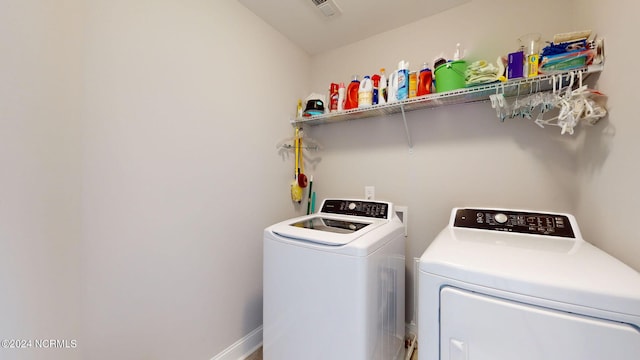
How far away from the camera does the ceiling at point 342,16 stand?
1698 millimetres

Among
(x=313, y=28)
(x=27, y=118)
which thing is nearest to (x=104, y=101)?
(x=27, y=118)

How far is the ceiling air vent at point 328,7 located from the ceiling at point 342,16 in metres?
0.01

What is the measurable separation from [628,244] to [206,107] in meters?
2.11

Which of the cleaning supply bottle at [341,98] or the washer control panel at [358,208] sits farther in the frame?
the cleaning supply bottle at [341,98]

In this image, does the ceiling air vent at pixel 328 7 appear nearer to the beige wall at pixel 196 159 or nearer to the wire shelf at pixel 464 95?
the beige wall at pixel 196 159

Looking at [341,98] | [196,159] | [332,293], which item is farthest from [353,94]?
[332,293]

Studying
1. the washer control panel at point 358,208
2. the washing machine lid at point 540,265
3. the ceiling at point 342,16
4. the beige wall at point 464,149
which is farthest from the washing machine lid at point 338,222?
the ceiling at point 342,16

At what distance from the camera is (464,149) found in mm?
1683

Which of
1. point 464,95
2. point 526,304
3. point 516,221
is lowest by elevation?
point 526,304

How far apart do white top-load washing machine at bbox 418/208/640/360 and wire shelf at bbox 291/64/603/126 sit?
34.1 inches

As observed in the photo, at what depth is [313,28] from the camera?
6.57 feet

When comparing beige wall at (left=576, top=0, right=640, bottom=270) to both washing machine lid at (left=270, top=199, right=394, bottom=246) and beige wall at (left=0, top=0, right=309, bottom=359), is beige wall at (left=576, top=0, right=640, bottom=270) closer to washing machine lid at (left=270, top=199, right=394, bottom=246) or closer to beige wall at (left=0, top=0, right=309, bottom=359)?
washing machine lid at (left=270, top=199, right=394, bottom=246)

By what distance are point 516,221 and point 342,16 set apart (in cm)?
188

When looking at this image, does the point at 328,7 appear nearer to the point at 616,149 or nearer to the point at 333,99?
the point at 333,99
